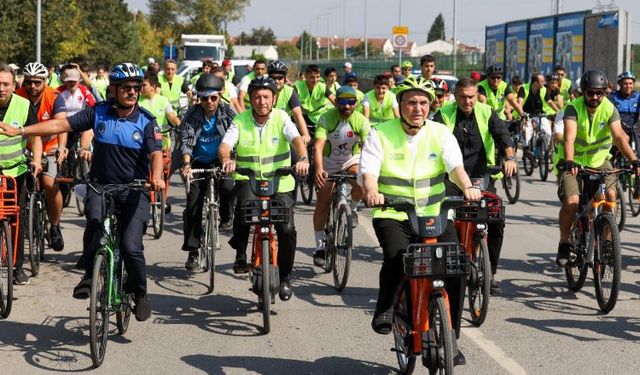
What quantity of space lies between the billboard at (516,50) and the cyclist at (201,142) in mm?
28637

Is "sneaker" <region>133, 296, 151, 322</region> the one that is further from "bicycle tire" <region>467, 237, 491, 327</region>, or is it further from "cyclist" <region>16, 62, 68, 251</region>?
"cyclist" <region>16, 62, 68, 251</region>

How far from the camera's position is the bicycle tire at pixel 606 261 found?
347 inches

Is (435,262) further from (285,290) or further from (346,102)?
(346,102)

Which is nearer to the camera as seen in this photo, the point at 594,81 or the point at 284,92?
the point at 594,81

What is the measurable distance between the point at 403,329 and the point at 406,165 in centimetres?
101

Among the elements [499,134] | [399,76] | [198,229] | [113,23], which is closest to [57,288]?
[198,229]

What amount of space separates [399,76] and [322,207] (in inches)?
455

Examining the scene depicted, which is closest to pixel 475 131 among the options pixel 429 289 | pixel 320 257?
pixel 320 257

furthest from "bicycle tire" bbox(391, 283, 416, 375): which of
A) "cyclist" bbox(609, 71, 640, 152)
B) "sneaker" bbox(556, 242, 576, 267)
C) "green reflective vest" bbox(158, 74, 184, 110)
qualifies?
"green reflective vest" bbox(158, 74, 184, 110)

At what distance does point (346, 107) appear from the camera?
10.9 metres

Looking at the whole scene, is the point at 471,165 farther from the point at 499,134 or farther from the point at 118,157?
the point at 118,157

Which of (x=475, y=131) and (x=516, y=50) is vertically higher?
(x=516, y=50)

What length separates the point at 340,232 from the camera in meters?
10.3

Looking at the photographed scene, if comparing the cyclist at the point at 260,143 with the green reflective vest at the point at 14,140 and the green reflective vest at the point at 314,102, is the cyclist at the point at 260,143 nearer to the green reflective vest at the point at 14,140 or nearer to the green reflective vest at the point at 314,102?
the green reflective vest at the point at 14,140
